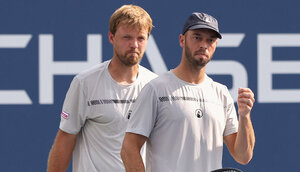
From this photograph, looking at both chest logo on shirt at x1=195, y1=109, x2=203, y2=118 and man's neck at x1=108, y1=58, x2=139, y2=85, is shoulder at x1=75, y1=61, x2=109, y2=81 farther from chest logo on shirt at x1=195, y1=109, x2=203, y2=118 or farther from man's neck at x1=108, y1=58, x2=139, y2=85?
chest logo on shirt at x1=195, y1=109, x2=203, y2=118

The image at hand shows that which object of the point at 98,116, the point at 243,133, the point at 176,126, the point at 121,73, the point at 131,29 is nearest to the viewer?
the point at 176,126

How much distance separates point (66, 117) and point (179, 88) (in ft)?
5.12

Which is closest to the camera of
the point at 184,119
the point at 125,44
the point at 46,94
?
the point at 184,119

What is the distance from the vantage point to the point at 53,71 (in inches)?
309

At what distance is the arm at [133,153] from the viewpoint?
177 inches

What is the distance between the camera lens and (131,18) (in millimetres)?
5594

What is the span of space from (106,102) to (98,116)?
15 cm

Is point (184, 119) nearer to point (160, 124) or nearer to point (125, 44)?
point (160, 124)

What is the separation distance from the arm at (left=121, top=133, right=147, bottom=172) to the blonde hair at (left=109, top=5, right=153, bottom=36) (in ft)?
4.43

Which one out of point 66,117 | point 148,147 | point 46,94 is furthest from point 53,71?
point 148,147

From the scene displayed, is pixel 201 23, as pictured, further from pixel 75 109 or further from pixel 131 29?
pixel 75 109

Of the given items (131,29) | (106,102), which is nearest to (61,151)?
(106,102)

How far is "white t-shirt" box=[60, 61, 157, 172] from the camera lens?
564 cm

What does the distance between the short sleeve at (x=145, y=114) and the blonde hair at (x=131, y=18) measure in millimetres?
1158
